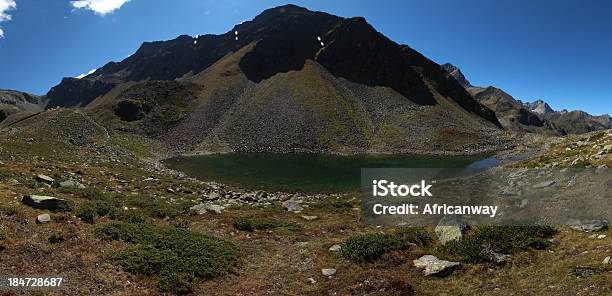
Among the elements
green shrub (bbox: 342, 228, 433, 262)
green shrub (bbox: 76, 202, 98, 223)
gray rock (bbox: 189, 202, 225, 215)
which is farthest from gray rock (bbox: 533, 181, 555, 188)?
green shrub (bbox: 76, 202, 98, 223)

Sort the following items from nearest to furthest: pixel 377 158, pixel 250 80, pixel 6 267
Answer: pixel 6 267 < pixel 377 158 < pixel 250 80

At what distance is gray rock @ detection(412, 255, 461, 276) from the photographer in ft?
60.6

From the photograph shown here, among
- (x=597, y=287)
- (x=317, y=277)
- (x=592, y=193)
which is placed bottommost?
(x=317, y=277)

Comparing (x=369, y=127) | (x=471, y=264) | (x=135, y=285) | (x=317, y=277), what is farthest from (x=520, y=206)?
(x=369, y=127)

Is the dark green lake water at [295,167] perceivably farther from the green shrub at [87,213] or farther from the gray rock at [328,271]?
the gray rock at [328,271]

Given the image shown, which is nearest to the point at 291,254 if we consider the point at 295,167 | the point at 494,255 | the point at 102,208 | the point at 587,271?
the point at 494,255

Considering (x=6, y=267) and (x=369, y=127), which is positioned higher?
A: (x=369, y=127)

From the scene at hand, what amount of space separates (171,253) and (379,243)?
1120cm

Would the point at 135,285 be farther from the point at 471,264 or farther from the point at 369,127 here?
the point at 369,127

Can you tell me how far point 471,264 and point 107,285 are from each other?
53.2ft

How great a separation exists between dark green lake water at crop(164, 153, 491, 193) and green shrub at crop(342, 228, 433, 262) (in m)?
30.1

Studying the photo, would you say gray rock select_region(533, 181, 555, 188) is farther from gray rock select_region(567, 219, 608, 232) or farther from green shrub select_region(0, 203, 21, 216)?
green shrub select_region(0, 203, 21, 216)

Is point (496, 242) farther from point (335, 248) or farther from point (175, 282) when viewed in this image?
point (175, 282)

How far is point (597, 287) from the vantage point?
13766 mm
